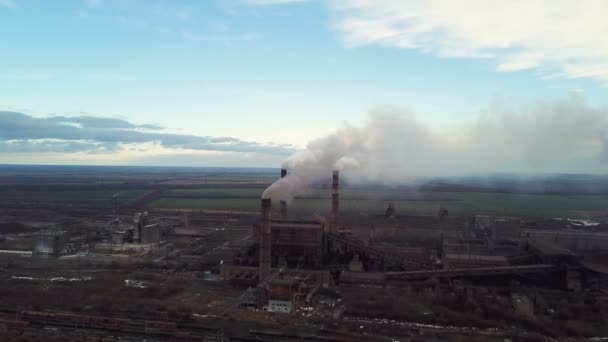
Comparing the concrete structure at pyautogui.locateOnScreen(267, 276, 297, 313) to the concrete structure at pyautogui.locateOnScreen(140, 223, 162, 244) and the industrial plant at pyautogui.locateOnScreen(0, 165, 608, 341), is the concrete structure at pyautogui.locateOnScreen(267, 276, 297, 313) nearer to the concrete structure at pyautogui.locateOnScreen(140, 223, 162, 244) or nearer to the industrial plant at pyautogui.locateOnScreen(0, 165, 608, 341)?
the industrial plant at pyautogui.locateOnScreen(0, 165, 608, 341)

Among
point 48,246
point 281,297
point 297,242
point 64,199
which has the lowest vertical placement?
point 281,297

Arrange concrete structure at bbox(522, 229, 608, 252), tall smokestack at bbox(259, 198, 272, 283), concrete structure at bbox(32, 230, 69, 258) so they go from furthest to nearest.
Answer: concrete structure at bbox(522, 229, 608, 252)
concrete structure at bbox(32, 230, 69, 258)
tall smokestack at bbox(259, 198, 272, 283)

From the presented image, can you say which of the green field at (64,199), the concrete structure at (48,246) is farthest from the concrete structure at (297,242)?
the green field at (64,199)

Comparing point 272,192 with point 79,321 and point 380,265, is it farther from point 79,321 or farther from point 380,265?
point 79,321

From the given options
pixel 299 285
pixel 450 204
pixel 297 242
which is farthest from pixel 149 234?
pixel 450 204

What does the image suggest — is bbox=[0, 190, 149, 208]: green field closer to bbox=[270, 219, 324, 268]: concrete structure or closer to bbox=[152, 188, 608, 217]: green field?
bbox=[152, 188, 608, 217]: green field

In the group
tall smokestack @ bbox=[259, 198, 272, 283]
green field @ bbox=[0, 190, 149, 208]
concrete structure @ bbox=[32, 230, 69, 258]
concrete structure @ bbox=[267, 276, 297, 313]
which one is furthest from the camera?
green field @ bbox=[0, 190, 149, 208]

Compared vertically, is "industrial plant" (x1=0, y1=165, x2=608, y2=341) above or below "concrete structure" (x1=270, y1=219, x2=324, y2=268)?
below

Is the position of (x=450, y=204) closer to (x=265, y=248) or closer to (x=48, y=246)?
(x=265, y=248)

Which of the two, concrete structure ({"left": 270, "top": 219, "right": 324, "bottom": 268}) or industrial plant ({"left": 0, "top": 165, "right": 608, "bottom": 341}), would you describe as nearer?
industrial plant ({"left": 0, "top": 165, "right": 608, "bottom": 341})

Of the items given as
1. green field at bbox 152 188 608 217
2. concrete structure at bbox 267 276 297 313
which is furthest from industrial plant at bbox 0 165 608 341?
green field at bbox 152 188 608 217
